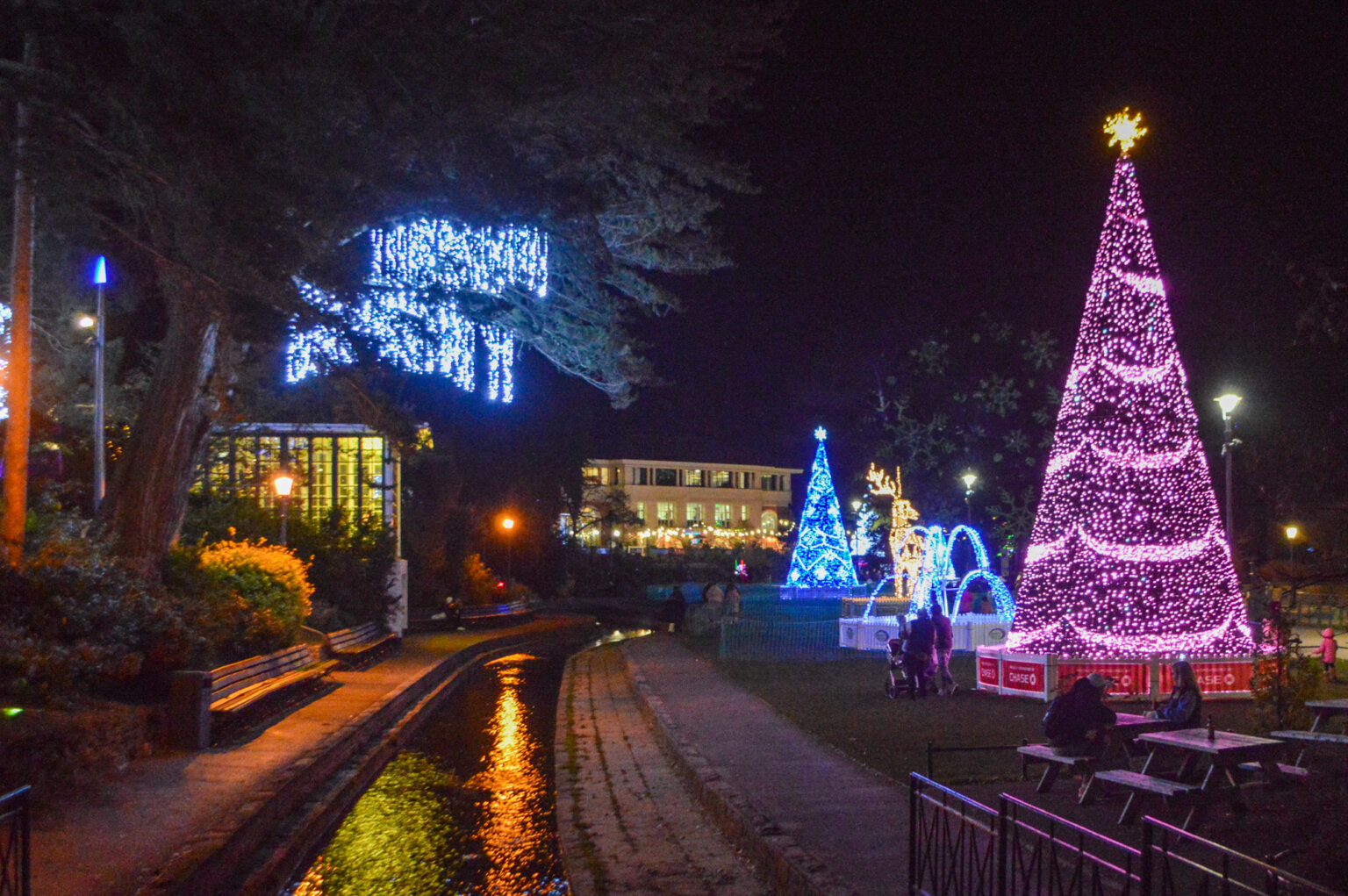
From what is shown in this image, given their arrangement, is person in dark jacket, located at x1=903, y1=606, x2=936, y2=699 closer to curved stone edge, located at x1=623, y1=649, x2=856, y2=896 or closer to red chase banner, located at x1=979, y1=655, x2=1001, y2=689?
red chase banner, located at x1=979, y1=655, x2=1001, y2=689

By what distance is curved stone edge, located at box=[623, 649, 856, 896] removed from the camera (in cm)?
689

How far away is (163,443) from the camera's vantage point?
15.5 metres

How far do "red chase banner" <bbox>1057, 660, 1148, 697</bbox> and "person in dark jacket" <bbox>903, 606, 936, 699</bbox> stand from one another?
1919 mm

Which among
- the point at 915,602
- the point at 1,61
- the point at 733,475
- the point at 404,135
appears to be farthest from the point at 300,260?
the point at 733,475

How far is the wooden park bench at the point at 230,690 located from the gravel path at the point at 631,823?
367 centimetres

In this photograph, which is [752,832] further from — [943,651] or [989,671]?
[989,671]

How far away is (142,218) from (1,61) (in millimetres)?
2593

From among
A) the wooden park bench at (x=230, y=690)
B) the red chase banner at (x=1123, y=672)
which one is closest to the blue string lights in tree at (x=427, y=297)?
the wooden park bench at (x=230, y=690)

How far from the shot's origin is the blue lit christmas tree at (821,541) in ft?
146

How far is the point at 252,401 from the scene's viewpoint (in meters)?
23.5

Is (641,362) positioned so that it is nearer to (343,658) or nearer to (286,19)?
(343,658)

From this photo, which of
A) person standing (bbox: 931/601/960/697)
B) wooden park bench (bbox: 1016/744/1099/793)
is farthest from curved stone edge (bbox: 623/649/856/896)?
person standing (bbox: 931/601/960/697)

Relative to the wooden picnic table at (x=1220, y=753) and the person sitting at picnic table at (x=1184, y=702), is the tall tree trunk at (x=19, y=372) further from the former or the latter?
the person sitting at picnic table at (x=1184, y=702)

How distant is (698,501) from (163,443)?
262 feet
